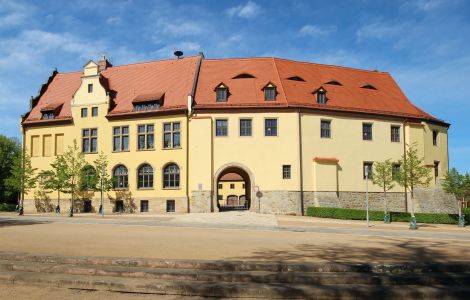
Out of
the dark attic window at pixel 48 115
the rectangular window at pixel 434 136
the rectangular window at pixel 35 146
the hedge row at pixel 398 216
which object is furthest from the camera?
the rectangular window at pixel 35 146

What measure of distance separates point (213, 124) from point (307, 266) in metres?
31.0

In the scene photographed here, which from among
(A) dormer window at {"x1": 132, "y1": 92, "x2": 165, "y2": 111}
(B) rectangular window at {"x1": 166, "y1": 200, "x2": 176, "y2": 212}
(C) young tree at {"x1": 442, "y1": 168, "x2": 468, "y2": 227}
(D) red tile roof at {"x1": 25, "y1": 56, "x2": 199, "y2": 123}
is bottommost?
(B) rectangular window at {"x1": 166, "y1": 200, "x2": 176, "y2": 212}

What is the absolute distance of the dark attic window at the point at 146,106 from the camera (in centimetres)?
4291

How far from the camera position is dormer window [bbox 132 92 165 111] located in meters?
42.8

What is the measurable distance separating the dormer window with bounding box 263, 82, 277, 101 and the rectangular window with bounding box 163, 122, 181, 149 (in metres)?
9.42

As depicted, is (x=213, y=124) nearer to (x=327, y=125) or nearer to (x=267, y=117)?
(x=267, y=117)

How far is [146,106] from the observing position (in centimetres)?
4341

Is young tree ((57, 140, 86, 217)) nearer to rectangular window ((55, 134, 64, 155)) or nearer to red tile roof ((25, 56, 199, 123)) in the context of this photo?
rectangular window ((55, 134, 64, 155))

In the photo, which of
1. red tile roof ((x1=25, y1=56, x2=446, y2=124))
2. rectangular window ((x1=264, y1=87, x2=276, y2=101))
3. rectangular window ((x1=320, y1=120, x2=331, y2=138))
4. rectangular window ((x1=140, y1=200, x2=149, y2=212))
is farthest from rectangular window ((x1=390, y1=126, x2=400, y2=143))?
rectangular window ((x1=140, y1=200, x2=149, y2=212))

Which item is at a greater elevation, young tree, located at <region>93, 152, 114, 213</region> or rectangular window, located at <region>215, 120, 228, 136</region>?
rectangular window, located at <region>215, 120, 228, 136</region>

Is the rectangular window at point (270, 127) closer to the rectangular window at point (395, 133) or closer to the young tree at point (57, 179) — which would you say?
the rectangular window at point (395, 133)

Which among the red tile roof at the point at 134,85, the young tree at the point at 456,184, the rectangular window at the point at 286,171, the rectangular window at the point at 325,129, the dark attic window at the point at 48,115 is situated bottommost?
the young tree at the point at 456,184

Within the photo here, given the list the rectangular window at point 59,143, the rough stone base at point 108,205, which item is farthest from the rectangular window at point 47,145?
the rough stone base at point 108,205

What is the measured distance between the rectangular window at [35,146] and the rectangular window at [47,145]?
0.60 metres
